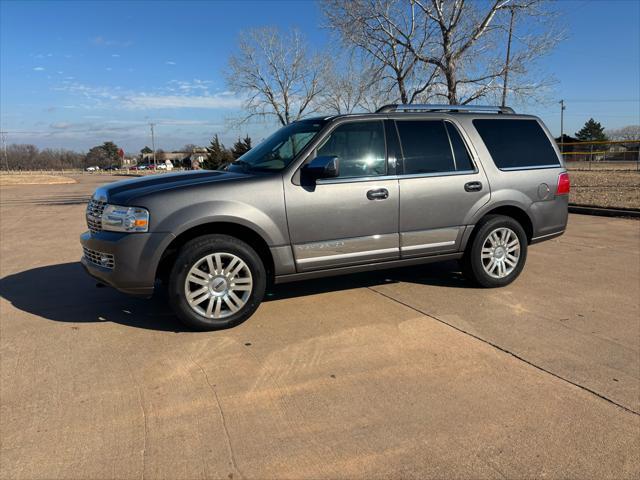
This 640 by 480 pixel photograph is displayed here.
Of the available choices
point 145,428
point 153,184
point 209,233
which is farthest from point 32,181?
point 145,428

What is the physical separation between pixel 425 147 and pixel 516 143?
50.7 inches

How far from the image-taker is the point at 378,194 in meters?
4.68

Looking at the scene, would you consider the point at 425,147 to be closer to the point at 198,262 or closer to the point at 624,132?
the point at 198,262

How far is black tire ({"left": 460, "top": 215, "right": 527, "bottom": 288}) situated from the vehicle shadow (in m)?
0.26

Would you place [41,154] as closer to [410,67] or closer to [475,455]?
[410,67]

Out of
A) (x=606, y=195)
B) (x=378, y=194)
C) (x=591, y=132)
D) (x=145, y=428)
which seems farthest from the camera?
(x=591, y=132)

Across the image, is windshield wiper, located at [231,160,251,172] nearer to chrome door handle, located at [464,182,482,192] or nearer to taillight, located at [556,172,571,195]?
chrome door handle, located at [464,182,482,192]

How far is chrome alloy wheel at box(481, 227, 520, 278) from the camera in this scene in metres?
5.34

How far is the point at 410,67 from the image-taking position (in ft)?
61.2

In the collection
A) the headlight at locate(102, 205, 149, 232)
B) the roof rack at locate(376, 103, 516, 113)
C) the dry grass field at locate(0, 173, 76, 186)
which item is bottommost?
the headlight at locate(102, 205, 149, 232)

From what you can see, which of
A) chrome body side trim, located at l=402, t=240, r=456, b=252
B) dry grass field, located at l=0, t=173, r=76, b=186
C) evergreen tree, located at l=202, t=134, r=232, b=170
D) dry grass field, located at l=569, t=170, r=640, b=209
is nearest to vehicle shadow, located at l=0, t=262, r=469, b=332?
chrome body side trim, located at l=402, t=240, r=456, b=252

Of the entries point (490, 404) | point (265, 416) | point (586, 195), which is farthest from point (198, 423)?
point (586, 195)

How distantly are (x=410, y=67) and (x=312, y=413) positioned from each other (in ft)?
58.5

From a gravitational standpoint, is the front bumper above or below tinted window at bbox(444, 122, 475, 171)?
below
